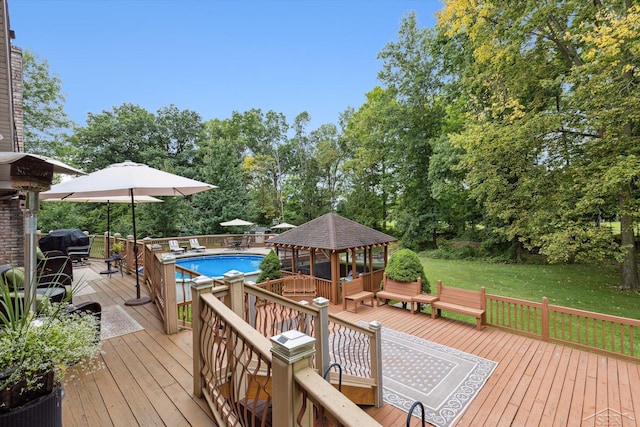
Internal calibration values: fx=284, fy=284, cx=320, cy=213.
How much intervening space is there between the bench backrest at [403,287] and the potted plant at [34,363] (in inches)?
296

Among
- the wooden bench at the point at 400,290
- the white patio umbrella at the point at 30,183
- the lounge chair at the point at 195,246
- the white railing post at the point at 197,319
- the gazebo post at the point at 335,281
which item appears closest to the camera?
the white patio umbrella at the point at 30,183

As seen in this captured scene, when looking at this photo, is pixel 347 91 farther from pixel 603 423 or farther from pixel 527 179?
pixel 603 423

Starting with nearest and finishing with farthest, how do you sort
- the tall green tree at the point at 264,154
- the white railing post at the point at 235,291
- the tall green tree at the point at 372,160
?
1. the white railing post at the point at 235,291
2. the tall green tree at the point at 372,160
3. the tall green tree at the point at 264,154

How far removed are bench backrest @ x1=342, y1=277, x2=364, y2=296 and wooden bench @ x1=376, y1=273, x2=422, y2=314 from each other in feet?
2.12

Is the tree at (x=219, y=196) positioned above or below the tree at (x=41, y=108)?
below

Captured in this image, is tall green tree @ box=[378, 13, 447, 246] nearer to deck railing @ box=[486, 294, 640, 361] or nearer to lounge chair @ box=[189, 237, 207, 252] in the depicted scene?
deck railing @ box=[486, 294, 640, 361]

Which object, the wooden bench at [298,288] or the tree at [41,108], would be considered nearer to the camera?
the wooden bench at [298,288]

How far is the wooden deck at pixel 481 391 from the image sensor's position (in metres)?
2.55

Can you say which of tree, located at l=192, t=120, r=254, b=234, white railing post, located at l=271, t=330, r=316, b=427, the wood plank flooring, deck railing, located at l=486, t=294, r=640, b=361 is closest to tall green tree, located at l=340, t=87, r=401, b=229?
tree, located at l=192, t=120, r=254, b=234

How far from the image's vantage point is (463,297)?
7172 mm

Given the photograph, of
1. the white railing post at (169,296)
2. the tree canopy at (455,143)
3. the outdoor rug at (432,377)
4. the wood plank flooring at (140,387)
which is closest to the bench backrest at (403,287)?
the outdoor rug at (432,377)

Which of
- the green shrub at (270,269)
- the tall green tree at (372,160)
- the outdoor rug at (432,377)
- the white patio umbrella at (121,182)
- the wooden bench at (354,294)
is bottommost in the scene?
the outdoor rug at (432,377)

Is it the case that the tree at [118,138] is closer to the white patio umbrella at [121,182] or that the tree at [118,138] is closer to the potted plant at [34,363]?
the white patio umbrella at [121,182]

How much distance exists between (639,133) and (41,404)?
14.4m
